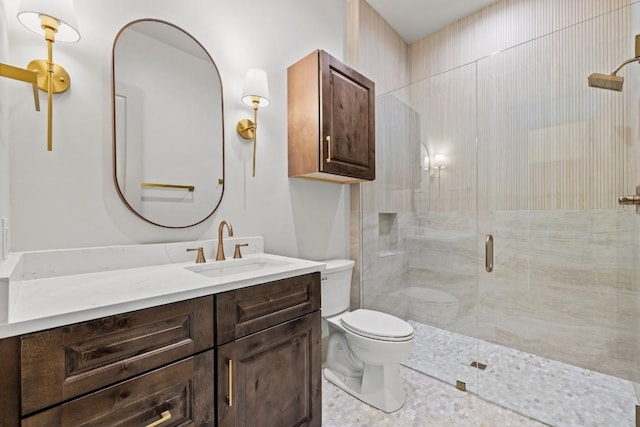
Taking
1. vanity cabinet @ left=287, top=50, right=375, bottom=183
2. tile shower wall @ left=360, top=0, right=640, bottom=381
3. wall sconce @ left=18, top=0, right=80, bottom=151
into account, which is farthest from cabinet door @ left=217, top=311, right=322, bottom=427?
tile shower wall @ left=360, top=0, right=640, bottom=381

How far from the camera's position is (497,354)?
6.44 ft

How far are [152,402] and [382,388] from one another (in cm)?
126

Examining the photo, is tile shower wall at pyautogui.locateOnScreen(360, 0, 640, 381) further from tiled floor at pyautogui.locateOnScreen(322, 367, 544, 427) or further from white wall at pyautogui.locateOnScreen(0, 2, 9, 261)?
white wall at pyautogui.locateOnScreen(0, 2, 9, 261)

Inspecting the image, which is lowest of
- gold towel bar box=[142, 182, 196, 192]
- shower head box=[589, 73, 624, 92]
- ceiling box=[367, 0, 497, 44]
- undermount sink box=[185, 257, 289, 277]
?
undermount sink box=[185, 257, 289, 277]

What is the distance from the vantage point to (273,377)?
114 cm

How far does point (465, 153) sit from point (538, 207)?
0.60m

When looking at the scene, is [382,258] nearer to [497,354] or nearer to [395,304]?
[395,304]

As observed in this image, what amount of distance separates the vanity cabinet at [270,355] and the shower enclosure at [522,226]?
3.73 ft

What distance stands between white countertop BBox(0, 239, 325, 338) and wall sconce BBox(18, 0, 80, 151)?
511mm

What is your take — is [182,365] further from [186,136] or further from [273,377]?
[186,136]

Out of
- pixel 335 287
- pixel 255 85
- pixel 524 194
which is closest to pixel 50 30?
pixel 255 85

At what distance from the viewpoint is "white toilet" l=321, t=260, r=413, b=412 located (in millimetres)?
1612

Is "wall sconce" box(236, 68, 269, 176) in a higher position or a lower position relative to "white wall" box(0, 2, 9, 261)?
higher

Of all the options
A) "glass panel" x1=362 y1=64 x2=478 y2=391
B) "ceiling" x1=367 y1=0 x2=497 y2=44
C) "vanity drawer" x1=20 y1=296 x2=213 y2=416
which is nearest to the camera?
"vanity drawer" x1=20 y1=296 x2=213 y2=416
